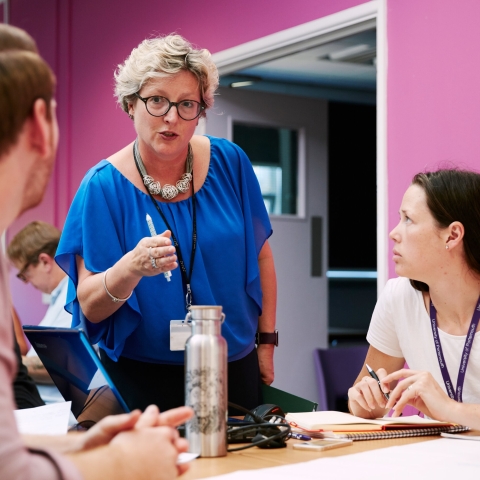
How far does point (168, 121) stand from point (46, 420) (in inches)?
32.6

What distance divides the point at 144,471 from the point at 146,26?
390cm

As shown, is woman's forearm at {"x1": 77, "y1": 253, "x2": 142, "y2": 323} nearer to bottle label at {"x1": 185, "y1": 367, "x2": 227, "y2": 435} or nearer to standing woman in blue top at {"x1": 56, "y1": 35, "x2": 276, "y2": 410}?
standing woman in blue top at {"x1": 56, "y1": 35, "x2": 276, "y2": 410}

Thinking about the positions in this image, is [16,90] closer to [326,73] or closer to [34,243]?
[34,243]

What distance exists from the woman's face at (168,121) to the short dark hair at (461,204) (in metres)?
0.72

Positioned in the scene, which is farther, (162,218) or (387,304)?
(387,304)

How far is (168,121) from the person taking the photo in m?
1.94

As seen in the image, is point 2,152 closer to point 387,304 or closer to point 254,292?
point 254,292

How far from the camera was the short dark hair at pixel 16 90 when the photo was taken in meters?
0.81

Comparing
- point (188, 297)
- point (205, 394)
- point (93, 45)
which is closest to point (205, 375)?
point (205, 394)

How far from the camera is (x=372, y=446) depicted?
56.4 inches

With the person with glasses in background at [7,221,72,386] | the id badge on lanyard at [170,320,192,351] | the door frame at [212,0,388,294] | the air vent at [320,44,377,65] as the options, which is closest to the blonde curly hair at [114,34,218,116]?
the id badge on lanyard at [170,320,192,351]

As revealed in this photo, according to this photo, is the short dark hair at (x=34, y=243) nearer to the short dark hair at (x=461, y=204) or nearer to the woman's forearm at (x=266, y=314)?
the woman's forearm at (x=266, y=314)

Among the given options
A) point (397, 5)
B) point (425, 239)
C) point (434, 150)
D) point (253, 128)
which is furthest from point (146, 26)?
point (425, 239)

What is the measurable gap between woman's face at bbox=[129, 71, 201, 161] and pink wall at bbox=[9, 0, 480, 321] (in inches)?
45.6
